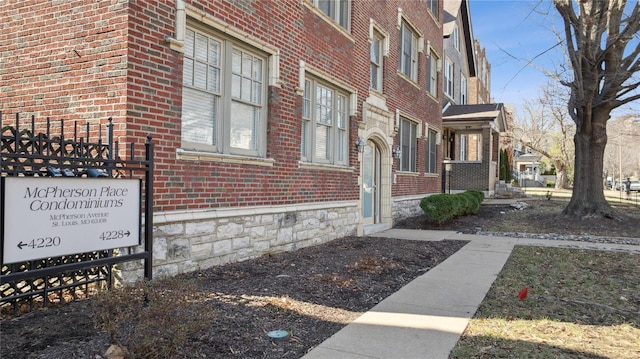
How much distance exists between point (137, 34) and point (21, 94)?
2.11m

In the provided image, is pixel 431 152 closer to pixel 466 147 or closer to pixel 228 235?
pixel 228 235

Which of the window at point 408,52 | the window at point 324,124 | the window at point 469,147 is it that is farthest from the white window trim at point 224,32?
the window at point 469,147

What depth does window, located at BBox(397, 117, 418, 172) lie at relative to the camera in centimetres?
1405

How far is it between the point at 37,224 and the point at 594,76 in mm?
14168

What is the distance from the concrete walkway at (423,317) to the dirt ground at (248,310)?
22cm

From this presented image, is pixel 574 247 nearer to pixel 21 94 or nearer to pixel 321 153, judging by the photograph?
pixel 321 153

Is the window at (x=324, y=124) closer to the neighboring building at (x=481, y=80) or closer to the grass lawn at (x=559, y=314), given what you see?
the grass lawn at (x=559, y=314)

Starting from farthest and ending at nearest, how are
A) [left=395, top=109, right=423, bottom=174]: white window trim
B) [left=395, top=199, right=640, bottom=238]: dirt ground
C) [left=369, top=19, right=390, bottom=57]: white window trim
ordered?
[left=395, top=109, right=423, bottom=174]: white window trim → [left=395, top=199, right=640, bottom=238]: dirt ground → [left=369, top=19, right=390, bottom=57]: white window trim

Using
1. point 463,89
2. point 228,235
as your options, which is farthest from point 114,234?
point 463,89

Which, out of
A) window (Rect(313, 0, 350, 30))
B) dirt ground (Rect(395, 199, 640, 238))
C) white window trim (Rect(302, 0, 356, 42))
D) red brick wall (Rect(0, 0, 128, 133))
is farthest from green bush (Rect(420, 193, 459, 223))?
red brick wall (Rect(0, 0, 128, 133))

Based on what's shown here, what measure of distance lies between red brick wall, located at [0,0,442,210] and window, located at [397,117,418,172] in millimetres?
6656

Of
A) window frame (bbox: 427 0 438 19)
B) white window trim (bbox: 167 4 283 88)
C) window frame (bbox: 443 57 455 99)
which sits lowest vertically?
white window trim (bbox: 167 4 283 88)

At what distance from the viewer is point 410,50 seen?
14.8 metres

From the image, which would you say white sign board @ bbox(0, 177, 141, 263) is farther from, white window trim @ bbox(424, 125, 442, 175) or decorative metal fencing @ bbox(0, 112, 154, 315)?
white window trim @ bbox(424, 125, 442, 175)
